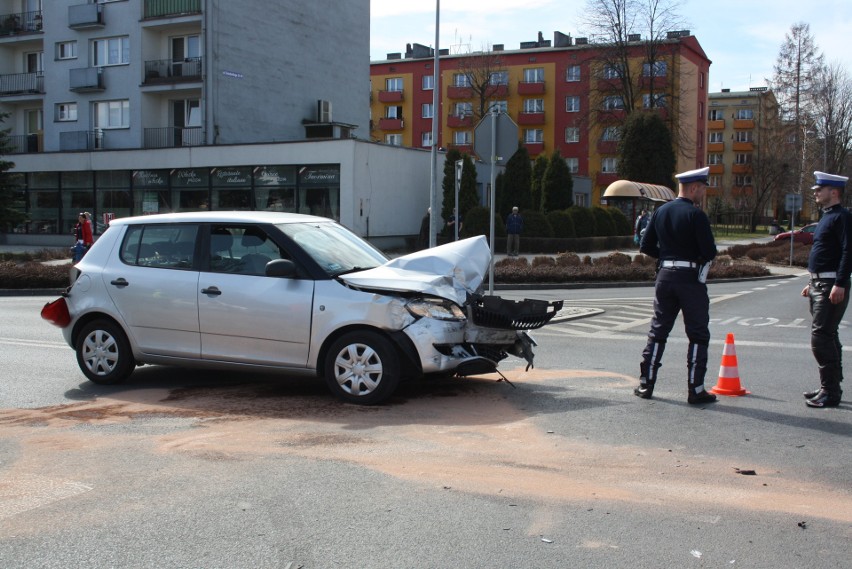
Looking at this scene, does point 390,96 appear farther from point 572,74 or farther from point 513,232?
point 513,232

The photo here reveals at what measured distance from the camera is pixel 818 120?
246 ft

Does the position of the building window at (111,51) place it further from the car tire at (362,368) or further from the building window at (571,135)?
the building window at (571,135)

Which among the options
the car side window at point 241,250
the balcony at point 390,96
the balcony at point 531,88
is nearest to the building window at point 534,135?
the balcony at point 531,88

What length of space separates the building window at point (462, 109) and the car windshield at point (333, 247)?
7256cm

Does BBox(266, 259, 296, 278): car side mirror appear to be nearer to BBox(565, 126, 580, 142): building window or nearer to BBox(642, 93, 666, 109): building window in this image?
BBox(642, 93, 666, 109): building window

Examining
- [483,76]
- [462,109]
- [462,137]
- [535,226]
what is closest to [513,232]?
[535,226]

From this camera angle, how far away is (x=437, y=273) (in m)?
7.52

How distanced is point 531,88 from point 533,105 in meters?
1.75

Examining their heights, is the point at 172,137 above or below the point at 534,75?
below

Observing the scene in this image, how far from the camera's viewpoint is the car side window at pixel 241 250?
25.1 feet

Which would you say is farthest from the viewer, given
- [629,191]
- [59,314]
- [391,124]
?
[391,124]

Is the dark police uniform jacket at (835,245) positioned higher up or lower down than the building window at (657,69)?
lower down

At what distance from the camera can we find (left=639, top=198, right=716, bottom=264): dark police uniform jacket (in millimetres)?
7074

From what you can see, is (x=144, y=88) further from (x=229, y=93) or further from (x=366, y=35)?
(x=366, y=35)
